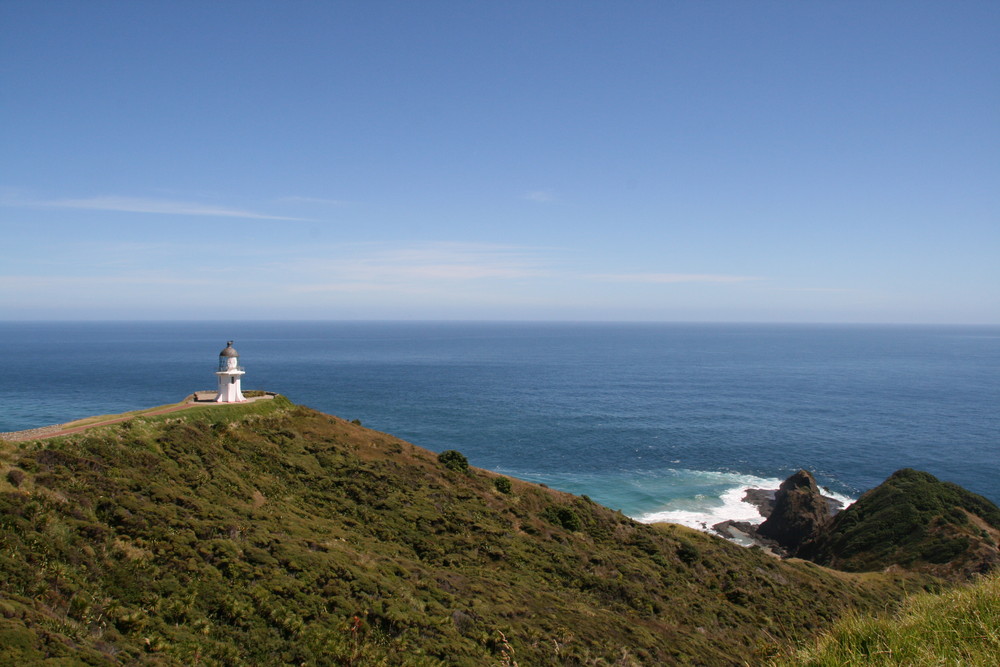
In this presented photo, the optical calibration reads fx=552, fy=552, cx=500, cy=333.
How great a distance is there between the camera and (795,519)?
2292 inches

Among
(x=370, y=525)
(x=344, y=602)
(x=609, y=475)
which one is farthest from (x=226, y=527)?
(x=609, y=475)

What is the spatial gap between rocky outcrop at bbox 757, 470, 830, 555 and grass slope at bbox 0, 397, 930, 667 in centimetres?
1420

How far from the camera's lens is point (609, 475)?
70.8 metres

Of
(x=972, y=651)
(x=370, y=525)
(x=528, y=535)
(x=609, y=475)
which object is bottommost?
(x=609, y=475)

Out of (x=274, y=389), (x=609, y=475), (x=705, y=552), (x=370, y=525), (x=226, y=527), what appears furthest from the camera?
(x=274, y=389)

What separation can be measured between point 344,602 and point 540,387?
393 ft

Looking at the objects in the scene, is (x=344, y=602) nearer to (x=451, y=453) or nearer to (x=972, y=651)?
(x=972, y=651)

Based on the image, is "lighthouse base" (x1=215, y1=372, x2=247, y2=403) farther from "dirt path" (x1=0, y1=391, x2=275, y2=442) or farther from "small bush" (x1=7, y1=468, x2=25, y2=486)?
"small bush" (x1=7, y1=468, x2=25, y2=486)

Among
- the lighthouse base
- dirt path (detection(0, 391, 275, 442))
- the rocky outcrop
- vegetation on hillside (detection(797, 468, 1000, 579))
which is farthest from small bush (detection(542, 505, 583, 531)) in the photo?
the rocky outcrop

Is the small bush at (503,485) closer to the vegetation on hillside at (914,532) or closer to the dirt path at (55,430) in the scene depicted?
the dirt path at (55,430)

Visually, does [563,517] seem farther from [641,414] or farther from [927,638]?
[641,414]

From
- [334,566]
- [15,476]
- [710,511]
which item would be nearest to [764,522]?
[710,511]

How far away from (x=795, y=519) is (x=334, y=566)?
174 feet

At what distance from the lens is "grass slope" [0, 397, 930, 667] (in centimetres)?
1695
